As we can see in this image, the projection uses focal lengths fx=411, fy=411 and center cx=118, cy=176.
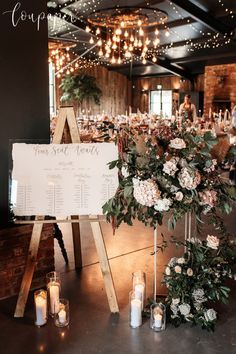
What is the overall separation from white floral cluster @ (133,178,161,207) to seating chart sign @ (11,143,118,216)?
0.36 m

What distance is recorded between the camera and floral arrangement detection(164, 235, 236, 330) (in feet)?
8.54

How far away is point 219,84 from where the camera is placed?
13102 millimetres

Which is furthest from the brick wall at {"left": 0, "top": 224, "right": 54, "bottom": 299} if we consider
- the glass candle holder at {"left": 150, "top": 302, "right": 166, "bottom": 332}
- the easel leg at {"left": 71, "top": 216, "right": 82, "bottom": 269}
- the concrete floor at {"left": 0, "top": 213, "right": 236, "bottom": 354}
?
the glass candle holder at {"left": 150, "top": 302, "right": 166, "bottom": 332}

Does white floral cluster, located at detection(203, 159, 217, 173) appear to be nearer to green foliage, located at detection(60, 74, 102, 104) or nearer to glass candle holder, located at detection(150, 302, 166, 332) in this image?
glass candle holder, located at detection(150, 302, 166, 332)

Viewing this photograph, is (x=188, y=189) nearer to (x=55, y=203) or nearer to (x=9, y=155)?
(x=55, y=203)

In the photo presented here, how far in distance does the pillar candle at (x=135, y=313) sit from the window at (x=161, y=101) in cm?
1433

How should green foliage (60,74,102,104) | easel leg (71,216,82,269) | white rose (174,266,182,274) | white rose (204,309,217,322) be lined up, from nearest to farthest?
1. white rose (204,309,217,322)
2. white rose (174,266,182,274)
3. easel leg (71,216,82,269)
4. green foliage (60,74,102,104)

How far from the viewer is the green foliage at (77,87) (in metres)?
15.4

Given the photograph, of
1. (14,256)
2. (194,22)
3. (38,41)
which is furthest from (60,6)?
(14,256)

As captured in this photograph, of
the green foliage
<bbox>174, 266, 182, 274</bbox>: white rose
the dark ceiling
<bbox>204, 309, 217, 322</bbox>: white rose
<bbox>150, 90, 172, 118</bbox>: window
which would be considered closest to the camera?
<bbox>204, 309, 217, 322</bbox>: white rose

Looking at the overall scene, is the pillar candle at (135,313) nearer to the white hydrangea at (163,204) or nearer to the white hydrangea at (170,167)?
the white hydrangea at (163,204)

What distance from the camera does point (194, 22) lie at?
1039 centimetres

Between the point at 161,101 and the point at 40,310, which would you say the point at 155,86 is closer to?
the point at 161,101

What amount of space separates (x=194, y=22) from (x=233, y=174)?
475 cm
